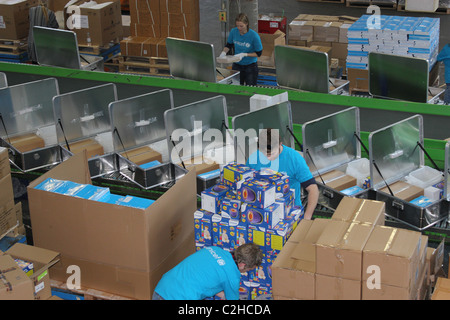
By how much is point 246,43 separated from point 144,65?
2.31 meters

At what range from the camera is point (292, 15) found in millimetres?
14156

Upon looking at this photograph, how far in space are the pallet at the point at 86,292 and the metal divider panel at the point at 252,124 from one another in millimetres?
2027

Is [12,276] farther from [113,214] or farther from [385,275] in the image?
[385,275]

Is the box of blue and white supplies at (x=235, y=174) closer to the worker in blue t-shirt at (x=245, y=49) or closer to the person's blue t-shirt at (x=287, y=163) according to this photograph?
the person's blue t-shirt at (x=287, y=163)

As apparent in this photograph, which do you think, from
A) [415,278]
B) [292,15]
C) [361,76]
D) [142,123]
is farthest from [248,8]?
[415,278]

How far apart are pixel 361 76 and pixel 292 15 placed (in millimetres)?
4909

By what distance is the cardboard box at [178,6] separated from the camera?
10.8m

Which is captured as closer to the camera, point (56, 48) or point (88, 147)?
point (88, 147)

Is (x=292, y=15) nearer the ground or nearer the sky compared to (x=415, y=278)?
nearer the sky

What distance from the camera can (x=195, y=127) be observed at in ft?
22.5

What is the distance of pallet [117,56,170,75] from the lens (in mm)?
10508

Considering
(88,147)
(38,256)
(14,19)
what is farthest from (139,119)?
(14,19)

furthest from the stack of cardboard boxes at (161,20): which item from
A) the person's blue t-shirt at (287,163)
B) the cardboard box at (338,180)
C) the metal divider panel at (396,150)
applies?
the person's blue t-shirt at (287,163)

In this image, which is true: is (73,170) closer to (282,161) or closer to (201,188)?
(201,188)
